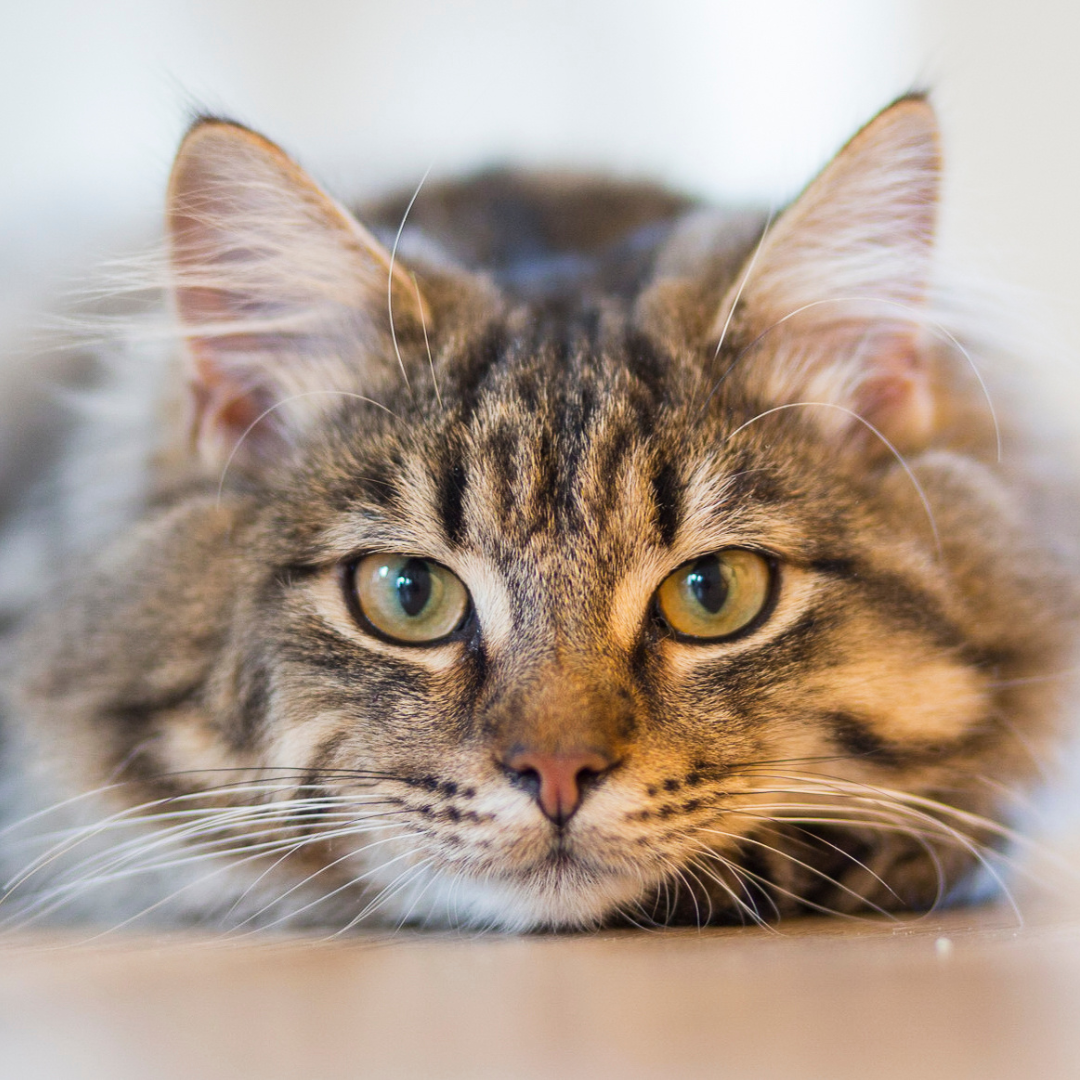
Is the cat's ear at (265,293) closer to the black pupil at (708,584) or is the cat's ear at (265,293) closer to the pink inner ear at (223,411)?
the pink inner ear at (223,411)

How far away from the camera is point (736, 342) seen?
1.14 m

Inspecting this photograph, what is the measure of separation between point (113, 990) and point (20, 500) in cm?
85

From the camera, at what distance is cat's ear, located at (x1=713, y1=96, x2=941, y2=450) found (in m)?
1.10

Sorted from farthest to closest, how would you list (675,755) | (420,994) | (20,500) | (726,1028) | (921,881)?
(20,500)
(921,881)
(675,755)
(420,994)
(726,1028)

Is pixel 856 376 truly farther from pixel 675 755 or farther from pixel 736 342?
pixel 675 755

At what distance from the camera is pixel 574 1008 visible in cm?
72

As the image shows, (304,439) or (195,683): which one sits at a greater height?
(304,439)

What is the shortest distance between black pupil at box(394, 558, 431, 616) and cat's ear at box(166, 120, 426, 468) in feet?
0.70

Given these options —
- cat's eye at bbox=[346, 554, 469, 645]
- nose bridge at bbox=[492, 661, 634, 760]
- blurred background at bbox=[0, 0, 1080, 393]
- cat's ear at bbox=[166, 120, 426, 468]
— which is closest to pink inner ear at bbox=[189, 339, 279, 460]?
cat's ear at bbox=[166, 120, 426, 468]

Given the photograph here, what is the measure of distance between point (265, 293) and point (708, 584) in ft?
1.92

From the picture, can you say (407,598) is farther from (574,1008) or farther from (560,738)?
(574,1008)

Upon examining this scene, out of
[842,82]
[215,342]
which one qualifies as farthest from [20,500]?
[842,82]

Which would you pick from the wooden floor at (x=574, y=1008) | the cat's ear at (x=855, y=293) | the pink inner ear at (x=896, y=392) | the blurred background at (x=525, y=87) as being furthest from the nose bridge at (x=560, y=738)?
the blurred background at (x=525, y=87)

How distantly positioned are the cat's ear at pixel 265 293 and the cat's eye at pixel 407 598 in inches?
8.2
